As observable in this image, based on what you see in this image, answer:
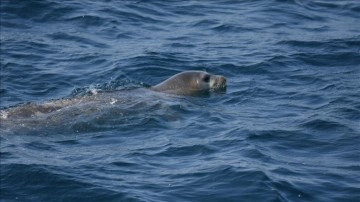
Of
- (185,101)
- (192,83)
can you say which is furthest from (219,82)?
(185,101)

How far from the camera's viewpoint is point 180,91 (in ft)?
52.9

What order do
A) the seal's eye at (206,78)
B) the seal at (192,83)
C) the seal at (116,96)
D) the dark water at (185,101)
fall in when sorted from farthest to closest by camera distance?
the seal's eye at (206,78)
the seal at (192,83)
the seal at (116,96)
the dark water at (185,101)

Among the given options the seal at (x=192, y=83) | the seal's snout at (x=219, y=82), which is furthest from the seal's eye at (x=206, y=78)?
the seal's snout at (x=219, y=82)

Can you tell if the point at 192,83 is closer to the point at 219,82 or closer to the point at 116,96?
the point at 219,82

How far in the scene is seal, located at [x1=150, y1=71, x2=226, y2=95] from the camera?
16.2 meters

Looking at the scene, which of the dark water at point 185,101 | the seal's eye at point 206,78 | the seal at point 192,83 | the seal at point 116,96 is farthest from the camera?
the seal's eye at point 206,78

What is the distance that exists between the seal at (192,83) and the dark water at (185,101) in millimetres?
321

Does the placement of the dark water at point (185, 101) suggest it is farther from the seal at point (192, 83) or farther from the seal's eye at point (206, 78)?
the seal's eye at point (206, 78)

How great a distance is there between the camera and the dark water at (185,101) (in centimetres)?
1091

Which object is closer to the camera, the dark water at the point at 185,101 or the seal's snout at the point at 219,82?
the dark water at the point at 185,101

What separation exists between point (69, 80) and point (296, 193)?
7842 millimetres

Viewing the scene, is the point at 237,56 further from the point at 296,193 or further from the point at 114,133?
the point at 296,193

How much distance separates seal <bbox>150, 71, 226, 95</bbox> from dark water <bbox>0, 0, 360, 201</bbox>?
1.05 feet

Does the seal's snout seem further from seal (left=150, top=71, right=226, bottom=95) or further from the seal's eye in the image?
the seal's eye
